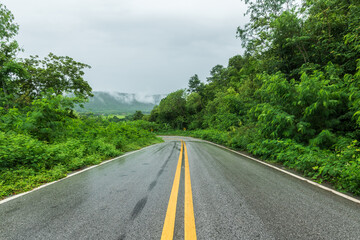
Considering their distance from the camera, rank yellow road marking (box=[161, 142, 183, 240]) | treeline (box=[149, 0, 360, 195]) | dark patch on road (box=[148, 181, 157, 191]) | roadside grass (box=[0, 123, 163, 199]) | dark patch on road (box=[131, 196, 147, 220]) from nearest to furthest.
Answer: yellow road marking (box=[161, 142, 183, 240]) < dark patch on road (box=[131, 196, 147, 220]) < dark patch on road (box=[148, 181, 157, 191]) < roadside grass (box=[0, 123, 163, 199]) < treeline (box=[149, 0, 360, 195])

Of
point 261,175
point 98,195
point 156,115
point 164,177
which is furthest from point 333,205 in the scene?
point 156,115

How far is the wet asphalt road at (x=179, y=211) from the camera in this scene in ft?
6.64

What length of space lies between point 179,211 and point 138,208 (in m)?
0.66

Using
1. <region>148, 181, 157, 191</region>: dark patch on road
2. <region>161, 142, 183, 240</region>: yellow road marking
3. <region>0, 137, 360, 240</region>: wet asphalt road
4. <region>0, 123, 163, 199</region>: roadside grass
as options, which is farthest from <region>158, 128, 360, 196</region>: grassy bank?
<region>0, 123, 163, 199</region>: roadside grass

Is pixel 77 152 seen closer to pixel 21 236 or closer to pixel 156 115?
pixel 21 236

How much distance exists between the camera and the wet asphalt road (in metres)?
2.02

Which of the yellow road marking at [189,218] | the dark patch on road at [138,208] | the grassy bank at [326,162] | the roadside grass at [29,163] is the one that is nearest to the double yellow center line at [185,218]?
the yellow road marking at [189,218]

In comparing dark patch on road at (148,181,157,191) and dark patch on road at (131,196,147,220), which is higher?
dark patch on road at (131,196,147,220)

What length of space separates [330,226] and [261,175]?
2598 millimetres

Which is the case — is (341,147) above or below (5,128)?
above

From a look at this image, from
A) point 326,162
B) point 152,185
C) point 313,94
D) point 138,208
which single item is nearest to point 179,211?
point 138,208

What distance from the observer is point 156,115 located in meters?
67.9

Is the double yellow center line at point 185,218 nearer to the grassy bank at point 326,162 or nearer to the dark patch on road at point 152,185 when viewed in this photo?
the dark patch on road at point 152,185

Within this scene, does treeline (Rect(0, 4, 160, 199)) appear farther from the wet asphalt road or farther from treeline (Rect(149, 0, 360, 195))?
treeline (Rect(149, 0, 360, 195))
